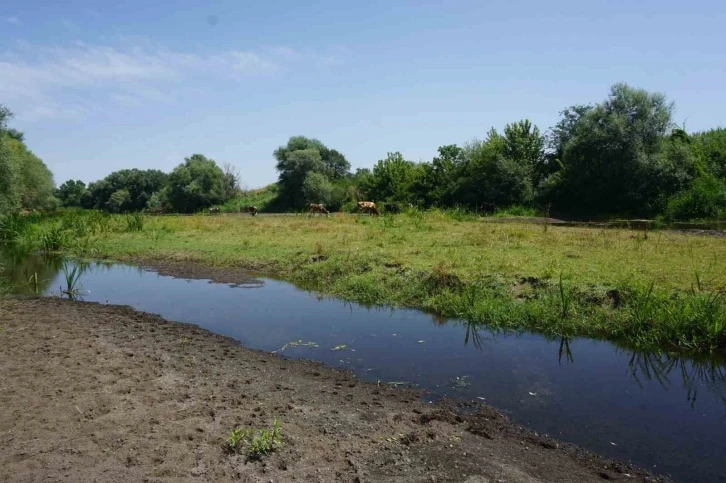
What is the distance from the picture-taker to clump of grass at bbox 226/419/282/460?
5035 millimetres

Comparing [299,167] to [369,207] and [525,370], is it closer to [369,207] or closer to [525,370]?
[369,207]

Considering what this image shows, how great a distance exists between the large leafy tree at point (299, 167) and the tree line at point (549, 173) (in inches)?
4.6

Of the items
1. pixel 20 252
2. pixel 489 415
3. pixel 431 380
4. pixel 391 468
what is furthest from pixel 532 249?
pixel 20 252

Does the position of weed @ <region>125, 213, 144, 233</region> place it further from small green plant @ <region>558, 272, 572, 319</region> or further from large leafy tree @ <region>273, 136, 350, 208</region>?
large leafy tree @ <region>273, 136, 350, 208</region>

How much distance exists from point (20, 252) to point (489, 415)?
24.1m

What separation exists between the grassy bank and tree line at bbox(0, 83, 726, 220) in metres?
15.6

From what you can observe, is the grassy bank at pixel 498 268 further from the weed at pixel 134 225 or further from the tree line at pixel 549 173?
the tree line at pixel 549 173

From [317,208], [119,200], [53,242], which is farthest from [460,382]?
[119,200]

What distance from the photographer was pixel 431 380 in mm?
7902

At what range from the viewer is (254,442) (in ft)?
16.7

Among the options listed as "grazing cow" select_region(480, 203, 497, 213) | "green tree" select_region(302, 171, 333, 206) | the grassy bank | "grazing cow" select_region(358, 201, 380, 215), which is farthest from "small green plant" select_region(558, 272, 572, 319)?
"green tree" select_region(302, 171, 333, 206)

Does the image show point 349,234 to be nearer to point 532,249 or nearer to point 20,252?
point 532,249

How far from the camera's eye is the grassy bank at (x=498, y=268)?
9.80m

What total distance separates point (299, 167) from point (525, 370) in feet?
151
